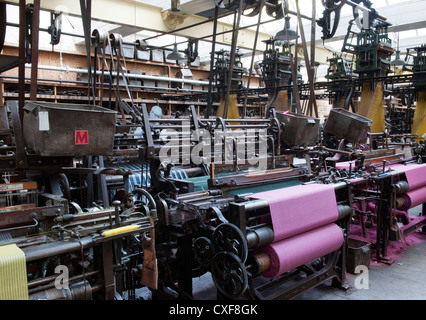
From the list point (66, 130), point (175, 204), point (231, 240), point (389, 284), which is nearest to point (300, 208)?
point (231, 240)

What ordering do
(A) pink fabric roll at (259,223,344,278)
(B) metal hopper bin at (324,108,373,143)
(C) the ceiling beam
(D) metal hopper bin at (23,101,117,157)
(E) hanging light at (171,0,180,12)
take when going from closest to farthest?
(D) metal hopper bin at (23,101,117,157) → (A) pink fabric roll at (259,223,344,278) → (B) metal hopper bin at (324,108,373,143) → (E) hanging light at (171,0,180,12) → (C) the ceiling beam

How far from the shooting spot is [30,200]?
2232 millimetres

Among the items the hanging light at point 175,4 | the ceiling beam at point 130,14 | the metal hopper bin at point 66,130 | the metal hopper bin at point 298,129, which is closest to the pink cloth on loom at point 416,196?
the metal hopper bin at point 298,129

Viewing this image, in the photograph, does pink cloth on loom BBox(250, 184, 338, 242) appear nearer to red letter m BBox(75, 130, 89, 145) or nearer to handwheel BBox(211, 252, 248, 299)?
handwheel BBox(211, 252, 248, 299)

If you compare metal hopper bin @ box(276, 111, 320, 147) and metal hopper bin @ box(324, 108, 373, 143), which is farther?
metal hopper bin @ box(324, 108, 373, 143)

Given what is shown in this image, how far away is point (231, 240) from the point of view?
2.13m

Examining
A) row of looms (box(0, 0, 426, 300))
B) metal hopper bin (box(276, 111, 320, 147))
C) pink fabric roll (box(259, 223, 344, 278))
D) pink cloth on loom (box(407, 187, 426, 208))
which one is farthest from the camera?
pink cloth on loom (box(407, 187, 426, 208))

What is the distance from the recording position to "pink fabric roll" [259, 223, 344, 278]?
7.88 ft

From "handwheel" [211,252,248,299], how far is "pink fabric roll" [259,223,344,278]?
1.36 ft

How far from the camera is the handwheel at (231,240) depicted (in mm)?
2061

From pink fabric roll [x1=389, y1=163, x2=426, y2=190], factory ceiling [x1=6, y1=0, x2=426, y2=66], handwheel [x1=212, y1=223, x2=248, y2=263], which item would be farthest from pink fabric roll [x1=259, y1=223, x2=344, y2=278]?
factory ceiling [x1=6, y1=0, x2=426, y2=66]

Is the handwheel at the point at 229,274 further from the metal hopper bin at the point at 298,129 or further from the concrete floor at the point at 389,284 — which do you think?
the metal hopper bin at the point at 298,129

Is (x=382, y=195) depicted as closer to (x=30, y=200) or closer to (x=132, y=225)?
(x=132, y=225)

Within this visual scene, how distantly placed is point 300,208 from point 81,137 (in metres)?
1.59
